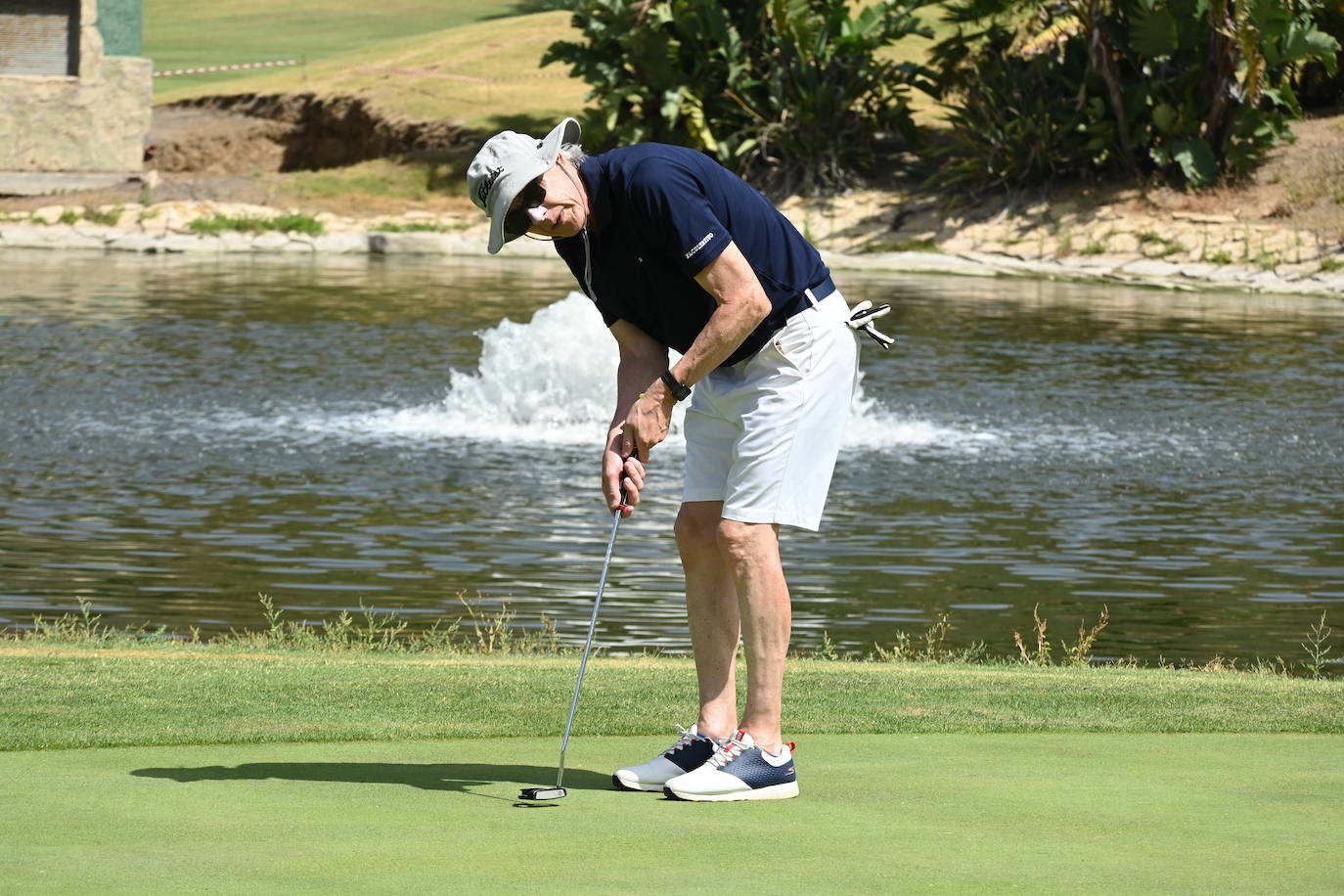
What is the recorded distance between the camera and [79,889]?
3.73 meters

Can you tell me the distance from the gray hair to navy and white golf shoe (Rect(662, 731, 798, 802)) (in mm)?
1528

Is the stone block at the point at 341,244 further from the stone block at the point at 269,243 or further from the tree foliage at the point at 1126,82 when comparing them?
the tree foliage at the point at 1126,82

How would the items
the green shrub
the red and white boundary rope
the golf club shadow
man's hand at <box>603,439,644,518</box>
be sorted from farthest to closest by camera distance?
1. the red and white boundary rope
2. the green shrub
3. man's hand at <box>603,439,644,518</box>
4. the golf club shadow

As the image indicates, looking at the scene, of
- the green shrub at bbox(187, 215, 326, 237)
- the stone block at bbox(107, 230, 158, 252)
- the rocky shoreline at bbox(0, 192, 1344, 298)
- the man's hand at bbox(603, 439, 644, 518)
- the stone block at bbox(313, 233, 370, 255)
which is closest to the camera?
the man's hand at bbox(603, 439, 644, 518)

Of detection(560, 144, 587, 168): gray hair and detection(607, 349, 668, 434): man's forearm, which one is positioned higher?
detection(560, 144, 587, 168): gray hair

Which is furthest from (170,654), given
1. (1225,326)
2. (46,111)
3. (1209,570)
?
(46,111)

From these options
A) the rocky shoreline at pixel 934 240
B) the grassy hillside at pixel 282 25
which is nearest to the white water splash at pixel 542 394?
the rocky shoreline at pixel 934 240

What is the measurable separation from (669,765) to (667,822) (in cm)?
53

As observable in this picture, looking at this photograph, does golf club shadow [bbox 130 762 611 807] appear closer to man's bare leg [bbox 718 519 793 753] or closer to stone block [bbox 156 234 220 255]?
man's bare leg [bbox 718 519 793 753]

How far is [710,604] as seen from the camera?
5.37 m

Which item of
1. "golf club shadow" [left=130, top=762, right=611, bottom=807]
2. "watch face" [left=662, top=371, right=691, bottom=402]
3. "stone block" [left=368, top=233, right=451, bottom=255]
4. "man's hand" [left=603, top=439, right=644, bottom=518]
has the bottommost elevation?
"stone block" [left=368, top=233, right=451, bottom=255]

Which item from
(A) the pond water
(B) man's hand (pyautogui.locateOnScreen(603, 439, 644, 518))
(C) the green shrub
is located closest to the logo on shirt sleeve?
(B) man's hand (pyautogui.locateOnScreen(603, 439, 644, 518))

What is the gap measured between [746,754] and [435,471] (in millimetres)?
10062

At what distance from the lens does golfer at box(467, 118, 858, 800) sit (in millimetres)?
4996
